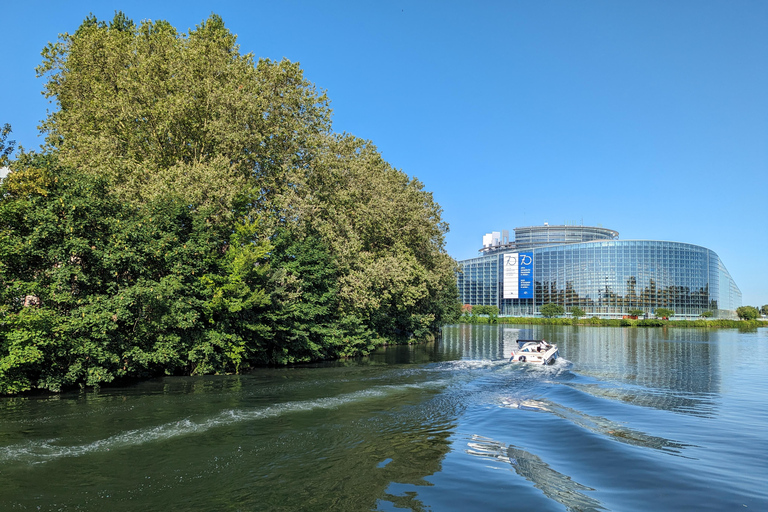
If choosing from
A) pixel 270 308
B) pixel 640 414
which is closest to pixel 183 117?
pixel 270 308

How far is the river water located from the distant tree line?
2.87 m

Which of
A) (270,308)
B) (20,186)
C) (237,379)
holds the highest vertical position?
(20,186)

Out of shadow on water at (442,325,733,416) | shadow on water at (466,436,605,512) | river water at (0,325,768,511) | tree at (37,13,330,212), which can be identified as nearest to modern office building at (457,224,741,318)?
shadow on water at (442,325,733,416)

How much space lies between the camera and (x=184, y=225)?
26.9 meters

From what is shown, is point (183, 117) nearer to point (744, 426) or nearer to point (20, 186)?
point (20, 186)

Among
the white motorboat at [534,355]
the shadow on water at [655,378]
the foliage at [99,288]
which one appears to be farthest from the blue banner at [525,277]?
the foliage at [99,288]

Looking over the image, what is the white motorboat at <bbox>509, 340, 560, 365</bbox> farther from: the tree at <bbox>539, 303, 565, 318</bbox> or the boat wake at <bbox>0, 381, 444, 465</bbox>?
the tree at <bbox>539, 303, 565, 318</bbox>

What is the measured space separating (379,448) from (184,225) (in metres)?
19.0

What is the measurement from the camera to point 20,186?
1978cm

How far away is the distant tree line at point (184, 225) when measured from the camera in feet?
65.4

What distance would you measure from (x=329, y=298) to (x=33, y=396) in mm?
18984

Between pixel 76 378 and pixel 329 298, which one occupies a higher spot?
pixel 329 298

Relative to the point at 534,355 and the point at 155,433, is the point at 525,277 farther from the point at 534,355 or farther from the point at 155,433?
the point at 155,433

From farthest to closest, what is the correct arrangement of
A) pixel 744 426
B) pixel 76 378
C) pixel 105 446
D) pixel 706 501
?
pixel 76 378, pixel 744 426, pixel 105 446, pixel 706 501
